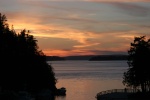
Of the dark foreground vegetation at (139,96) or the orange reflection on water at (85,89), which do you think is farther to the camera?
the orange reflection on water at (85,89)

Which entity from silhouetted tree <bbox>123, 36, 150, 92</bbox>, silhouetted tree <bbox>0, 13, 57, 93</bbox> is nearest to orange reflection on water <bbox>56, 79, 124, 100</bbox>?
silhouetted tree <bbox>0, 13, 57, 93</bbox>

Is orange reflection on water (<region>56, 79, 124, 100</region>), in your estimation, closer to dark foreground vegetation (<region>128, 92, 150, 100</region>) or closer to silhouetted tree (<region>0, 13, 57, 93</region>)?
silhouetted tree (<region>0, 13, 57, 93</region>)

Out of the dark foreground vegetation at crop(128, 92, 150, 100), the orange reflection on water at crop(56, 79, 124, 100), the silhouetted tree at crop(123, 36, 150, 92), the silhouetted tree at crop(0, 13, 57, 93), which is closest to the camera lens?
the silhouetted tree at crop(0, 13, 57, 93)

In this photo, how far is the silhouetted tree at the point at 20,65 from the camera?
220 feet

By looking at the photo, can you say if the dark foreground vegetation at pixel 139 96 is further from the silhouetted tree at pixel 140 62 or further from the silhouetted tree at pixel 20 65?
the silhouetted tree at pixel 20 65

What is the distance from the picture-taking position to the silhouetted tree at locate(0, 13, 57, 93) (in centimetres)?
6712

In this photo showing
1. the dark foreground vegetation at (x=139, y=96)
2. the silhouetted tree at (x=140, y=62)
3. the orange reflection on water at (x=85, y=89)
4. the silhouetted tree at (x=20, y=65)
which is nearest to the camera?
the silhouetted tree at (x=20, y=65)

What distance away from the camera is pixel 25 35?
95250mm

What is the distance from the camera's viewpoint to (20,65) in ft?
244

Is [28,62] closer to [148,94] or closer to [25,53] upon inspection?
[25,53]

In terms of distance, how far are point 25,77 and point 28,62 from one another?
17.6ft

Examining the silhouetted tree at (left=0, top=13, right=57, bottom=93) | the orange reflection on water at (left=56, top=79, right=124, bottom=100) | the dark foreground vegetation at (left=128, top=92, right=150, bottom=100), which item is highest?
the silhouetted tree at (left=0, top=13, right=57, bottom=93)

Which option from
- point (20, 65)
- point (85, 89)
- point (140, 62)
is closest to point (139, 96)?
point (140, 62)

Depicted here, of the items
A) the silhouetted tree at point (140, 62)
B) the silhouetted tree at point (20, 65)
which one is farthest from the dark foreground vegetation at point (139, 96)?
the silhouetted tree at point (20, 65)
